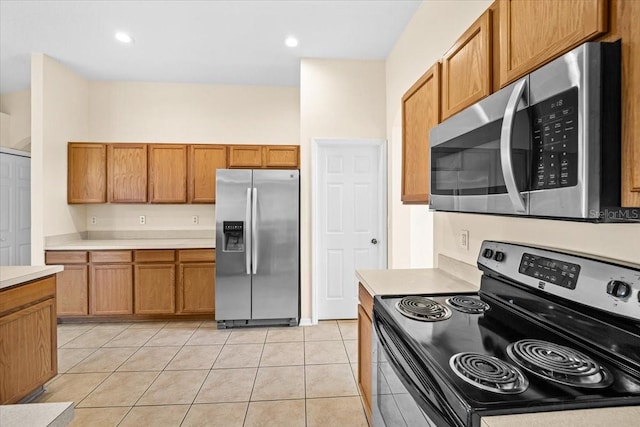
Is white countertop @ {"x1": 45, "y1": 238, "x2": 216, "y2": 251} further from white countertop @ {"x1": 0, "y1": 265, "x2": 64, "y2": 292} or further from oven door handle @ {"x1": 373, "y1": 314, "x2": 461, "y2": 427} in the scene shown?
oven door handle @ {"x1": 373, "y1": 314, "x2": 461, "y2": 427}

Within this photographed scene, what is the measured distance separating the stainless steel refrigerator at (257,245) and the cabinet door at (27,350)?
1.48 meters

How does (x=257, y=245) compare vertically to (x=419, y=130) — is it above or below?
below

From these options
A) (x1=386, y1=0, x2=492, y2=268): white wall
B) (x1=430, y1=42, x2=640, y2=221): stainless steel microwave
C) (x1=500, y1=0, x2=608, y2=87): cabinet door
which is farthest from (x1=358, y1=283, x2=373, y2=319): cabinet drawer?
(x1=500, y1=0, x2=608, y2=87): cabinet door

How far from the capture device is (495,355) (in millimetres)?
957

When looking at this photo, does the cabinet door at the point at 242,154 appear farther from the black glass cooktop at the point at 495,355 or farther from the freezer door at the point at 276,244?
the black glass cooktop at the point at 495,355

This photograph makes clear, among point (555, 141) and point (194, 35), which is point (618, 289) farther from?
point (194, 35)

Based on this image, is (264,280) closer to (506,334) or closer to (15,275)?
(15,275)

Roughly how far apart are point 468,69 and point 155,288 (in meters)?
3.68

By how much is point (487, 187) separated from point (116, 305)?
3.97 m

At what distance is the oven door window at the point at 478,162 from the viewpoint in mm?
918

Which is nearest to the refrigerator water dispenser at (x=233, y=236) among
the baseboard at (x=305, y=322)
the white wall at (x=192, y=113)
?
the baseboard at (x=305, y=322)

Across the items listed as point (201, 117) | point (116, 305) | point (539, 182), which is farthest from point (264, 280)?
point (539, 182)

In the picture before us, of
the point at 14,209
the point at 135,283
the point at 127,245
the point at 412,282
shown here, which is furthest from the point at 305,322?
the point at 14,209

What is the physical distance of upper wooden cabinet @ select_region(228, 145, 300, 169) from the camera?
4.05m
